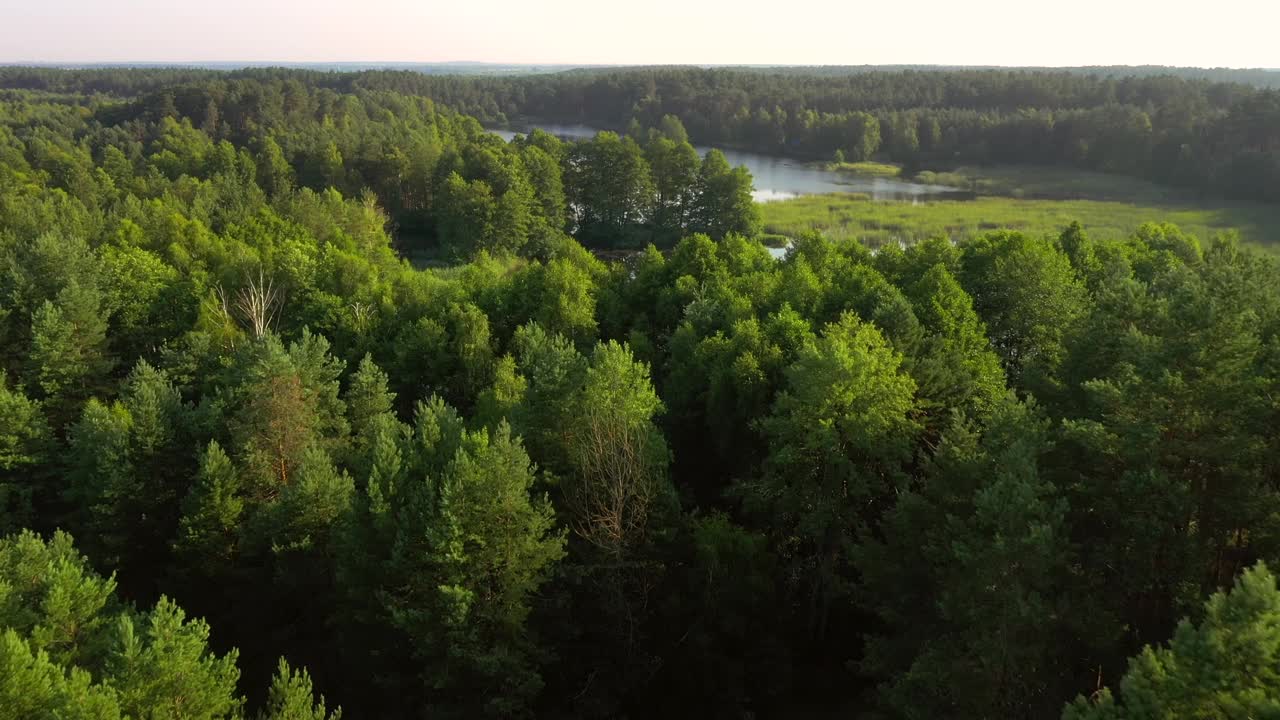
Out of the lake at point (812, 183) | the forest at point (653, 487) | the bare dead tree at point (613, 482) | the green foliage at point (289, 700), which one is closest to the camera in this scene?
the green foliage at point (289, 700)

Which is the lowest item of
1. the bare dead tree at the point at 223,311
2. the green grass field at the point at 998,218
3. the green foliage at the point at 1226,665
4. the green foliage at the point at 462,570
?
the green foliage at the point at 462,570

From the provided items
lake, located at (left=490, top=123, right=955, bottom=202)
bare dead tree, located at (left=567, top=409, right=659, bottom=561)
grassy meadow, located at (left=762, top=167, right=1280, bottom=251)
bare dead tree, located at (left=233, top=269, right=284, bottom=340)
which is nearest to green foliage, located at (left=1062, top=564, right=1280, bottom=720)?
bare dead tree, located at (left=567, top=409, right=659, bottom=561)

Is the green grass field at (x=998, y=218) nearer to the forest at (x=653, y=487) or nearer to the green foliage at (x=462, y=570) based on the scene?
the forest at (x=653, y=487)

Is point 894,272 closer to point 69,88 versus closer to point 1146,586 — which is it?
point 1146,586

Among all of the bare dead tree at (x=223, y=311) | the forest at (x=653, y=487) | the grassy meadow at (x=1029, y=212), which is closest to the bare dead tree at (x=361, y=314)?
the forest at (x=653, y=487)

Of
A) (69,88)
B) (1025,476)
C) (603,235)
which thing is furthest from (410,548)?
(69,88)

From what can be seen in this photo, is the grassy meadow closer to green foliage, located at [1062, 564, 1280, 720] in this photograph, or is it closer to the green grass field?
the green grass field
